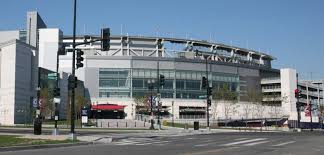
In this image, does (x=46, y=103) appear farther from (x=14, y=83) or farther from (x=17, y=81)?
(x=17, y=81)

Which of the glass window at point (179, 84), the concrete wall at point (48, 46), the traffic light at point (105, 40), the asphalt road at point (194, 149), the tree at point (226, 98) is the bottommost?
the asphalt road at point (194, 149)

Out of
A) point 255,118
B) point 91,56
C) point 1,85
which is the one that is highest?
point 91,56

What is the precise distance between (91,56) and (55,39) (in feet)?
39.7

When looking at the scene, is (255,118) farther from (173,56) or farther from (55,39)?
(55,39)

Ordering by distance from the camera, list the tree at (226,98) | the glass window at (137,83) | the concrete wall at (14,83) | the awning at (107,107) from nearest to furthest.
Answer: the concrete wall at (14,83) < the tree at (226,98) < the awning at (107,107) < the glass window at (137,83)

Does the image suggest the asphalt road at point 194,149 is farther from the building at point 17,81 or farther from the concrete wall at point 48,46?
the concrete wall at point 48,46

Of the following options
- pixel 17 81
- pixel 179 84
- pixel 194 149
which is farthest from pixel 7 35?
pixel 194 149

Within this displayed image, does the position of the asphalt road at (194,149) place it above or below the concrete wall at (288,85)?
below

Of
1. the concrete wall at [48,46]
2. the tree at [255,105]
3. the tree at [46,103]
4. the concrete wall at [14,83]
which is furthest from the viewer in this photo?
the concrete wall at [48,46]

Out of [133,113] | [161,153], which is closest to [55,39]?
[133,113]

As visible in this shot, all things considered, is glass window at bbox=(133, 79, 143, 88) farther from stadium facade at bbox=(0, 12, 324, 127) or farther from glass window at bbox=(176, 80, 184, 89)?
glass window at bbox=(176, 80, 184, 89)

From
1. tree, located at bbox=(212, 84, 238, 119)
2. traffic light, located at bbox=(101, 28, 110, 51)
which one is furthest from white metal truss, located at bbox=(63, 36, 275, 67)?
traffic light, located at bbox=(101, 28, 110, 51)

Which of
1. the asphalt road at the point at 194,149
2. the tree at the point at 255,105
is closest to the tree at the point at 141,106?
the tree at the point at 255,105

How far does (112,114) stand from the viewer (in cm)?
11750
